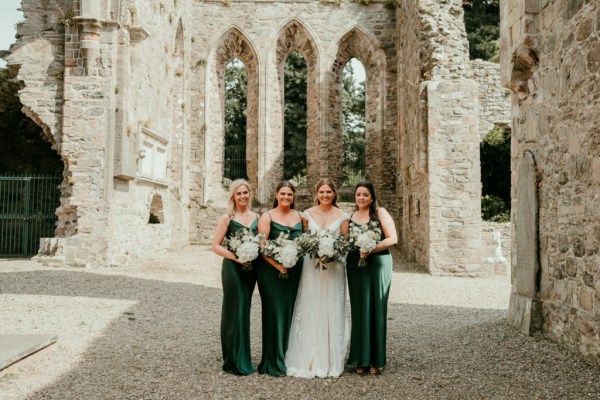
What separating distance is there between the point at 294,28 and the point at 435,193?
835 cm

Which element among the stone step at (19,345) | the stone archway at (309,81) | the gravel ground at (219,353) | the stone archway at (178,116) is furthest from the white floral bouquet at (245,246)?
the stone archway at (309,81)

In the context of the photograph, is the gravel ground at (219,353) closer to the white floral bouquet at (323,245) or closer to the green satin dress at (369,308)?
the green satin dress at (369,308)

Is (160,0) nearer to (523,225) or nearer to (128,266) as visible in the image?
A: (128,266)

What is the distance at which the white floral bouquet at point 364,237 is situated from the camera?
4.27 metres

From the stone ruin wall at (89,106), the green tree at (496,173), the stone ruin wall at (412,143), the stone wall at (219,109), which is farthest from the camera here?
the green tree at (496,173)

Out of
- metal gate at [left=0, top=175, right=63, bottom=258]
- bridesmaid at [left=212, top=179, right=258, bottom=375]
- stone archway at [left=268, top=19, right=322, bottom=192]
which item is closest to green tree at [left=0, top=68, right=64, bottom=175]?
metal gate at [left=0, top=175, right=63, bottom=258]

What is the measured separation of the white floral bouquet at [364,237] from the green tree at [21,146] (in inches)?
504

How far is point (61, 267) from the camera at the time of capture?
1063cm

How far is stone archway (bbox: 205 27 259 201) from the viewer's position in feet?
56.0

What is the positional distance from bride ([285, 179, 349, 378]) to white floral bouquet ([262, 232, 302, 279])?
27 centimetres

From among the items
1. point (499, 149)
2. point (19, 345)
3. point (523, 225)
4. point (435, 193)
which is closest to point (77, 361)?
point (19, 345)

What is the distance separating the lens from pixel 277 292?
445cm

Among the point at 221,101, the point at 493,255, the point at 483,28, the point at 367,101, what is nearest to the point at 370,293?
the point at 493,255

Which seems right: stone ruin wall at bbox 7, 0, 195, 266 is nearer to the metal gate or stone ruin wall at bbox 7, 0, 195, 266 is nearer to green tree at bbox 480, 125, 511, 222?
the metal gate
